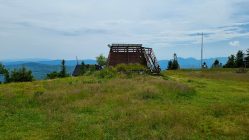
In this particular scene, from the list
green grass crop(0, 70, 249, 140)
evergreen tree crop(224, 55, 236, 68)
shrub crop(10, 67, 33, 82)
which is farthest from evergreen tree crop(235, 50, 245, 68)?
green grass crop(0, 70, 249, 140)

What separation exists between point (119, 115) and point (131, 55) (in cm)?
3284

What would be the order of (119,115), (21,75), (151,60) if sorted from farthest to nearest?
(21,75)
(151,60)
(119,115)

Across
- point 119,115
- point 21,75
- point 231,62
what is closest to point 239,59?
point 231,62

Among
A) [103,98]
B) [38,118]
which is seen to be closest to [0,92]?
[103,98]

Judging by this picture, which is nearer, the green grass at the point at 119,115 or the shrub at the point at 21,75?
the green grass at the point at 119,115

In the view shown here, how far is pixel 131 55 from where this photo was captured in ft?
166

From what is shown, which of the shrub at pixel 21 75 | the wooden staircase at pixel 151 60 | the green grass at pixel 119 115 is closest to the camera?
the green grass at pixel 119 115

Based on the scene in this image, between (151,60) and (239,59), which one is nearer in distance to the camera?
(151,60)

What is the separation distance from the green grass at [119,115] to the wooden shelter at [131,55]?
21738mm

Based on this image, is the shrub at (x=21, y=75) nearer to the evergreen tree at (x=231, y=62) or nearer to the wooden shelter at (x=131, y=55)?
the wooden shelter at (x=131, y=55)

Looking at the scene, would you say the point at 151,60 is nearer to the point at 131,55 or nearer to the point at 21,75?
the point at 131,55

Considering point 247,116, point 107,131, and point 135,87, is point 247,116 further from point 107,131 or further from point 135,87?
point 135,87

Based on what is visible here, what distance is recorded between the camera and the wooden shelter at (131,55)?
4928 centimetres

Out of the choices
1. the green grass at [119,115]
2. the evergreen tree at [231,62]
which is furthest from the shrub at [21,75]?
the evergreen tree at [231,62]
